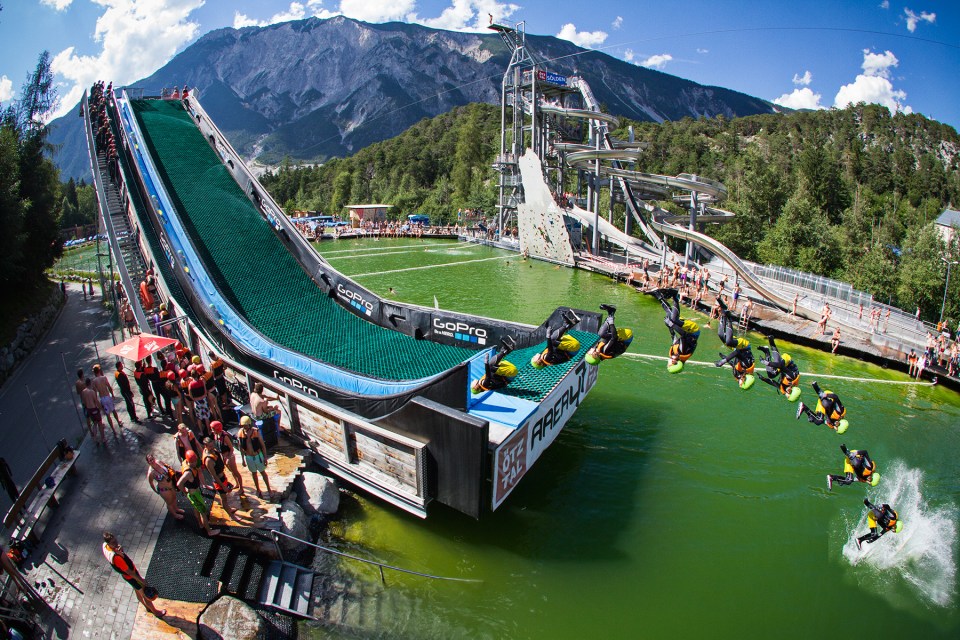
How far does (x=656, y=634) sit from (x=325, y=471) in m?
5.79

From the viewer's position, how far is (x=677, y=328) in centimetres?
802

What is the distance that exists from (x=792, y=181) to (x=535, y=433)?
Result: 4779 cm

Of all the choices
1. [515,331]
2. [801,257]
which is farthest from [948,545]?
[801,257]

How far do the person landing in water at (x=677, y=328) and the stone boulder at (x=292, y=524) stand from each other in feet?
19.8

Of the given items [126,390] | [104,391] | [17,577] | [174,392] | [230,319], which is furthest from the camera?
[230,319]

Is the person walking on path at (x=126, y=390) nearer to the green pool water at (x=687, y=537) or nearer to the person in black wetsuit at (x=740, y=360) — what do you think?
the green pool water at (x=687, y=537)

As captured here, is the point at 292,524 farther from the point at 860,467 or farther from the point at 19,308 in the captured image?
the point at 19,308

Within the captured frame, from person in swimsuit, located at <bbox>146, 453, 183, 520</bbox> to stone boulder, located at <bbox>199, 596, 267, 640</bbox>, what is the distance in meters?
1.56

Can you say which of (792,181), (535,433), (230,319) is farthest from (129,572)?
(792,181)

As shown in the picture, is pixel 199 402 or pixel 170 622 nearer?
pixel 170 622

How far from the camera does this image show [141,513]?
7605mm

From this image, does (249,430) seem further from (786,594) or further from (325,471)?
(786,594)

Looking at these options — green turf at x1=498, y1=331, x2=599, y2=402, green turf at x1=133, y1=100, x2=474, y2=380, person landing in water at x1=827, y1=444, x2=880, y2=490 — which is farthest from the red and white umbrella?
person landing in water at x1=827, y1=444, x2=880, y2=490

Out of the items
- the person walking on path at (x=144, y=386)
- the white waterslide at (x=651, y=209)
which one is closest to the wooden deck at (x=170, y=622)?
the person walking on path at (x=144, y=386)
